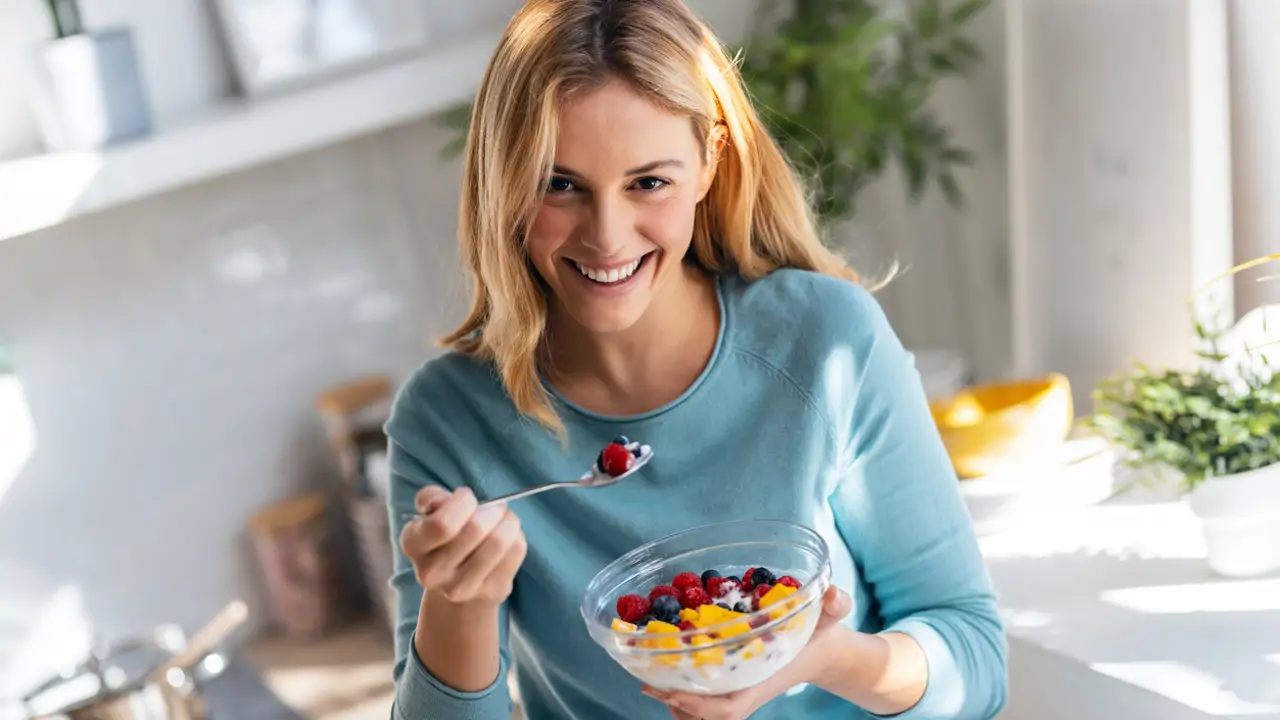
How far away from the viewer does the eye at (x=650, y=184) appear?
1.19 meters

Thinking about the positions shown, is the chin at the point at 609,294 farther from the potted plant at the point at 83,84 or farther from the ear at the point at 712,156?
the potted plant at the point at 83,84

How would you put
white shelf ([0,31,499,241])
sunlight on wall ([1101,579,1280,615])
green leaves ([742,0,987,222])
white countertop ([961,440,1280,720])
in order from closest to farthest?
white countertop ([961,440,1280,720])
sunlight on wall ([1101,579,1280,615])
white shelf ([0,31,499,241])
green leaves ([742,0,987,222])

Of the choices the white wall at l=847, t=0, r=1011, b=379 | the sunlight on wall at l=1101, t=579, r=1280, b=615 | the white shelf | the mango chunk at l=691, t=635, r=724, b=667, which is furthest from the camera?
the white wall at l=847, t=0, r=1011, b=379

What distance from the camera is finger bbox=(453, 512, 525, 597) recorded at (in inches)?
41.4

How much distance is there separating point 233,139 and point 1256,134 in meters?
1.31

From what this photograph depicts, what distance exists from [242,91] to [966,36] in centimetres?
112

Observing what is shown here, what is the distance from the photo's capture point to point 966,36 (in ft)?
7.55

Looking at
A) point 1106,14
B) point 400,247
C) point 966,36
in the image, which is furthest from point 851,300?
point 400,247

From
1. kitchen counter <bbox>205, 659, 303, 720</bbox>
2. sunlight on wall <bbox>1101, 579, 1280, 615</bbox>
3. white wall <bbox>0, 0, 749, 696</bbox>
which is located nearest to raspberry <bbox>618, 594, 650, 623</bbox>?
sunlight on wall <bbox>1101, 579, 1280, 615</bbox>

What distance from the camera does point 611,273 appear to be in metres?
1.20

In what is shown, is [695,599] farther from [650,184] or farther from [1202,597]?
[1202,597]

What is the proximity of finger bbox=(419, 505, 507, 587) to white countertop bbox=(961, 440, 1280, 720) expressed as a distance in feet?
2.07

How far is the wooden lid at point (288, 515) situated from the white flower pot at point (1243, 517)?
143 cm

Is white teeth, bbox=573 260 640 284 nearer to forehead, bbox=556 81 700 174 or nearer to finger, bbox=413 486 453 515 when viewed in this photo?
forehead, bbox=556 81 700 174
